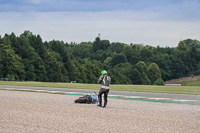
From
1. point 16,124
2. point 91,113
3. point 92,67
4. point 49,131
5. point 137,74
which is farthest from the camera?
point 137,74

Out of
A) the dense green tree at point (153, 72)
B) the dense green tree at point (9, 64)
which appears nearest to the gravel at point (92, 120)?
the dense green tree at point (9, 64)

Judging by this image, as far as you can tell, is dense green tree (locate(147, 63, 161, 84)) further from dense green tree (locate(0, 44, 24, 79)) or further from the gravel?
the gravel

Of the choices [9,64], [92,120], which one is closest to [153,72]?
[9,64]

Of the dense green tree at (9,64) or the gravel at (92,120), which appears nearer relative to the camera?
the gravel at (92,120)

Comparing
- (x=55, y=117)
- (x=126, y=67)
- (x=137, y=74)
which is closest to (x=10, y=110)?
(x=55, y=117)

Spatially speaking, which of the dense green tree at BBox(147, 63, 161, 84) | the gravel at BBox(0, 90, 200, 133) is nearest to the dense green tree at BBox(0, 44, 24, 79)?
the gravel at BBox(0, 90, 200, 133)

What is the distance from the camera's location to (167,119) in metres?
16.9

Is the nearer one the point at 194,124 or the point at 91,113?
the point at 194,124

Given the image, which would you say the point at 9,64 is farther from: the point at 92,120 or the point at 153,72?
the point at 153,72

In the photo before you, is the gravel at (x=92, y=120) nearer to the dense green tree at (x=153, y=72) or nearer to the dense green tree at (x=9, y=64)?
the dense green tree at (x=9, y=64)

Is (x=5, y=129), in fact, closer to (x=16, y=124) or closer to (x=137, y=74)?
(x=16, y=124)

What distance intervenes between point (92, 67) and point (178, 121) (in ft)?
414

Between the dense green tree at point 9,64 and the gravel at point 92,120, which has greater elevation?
the dense green tree at point 9,64

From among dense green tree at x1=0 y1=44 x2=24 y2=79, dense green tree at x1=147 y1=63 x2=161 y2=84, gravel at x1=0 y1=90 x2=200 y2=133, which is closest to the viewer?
gravel at x1=0 y1=90 x2=200 y2=133
